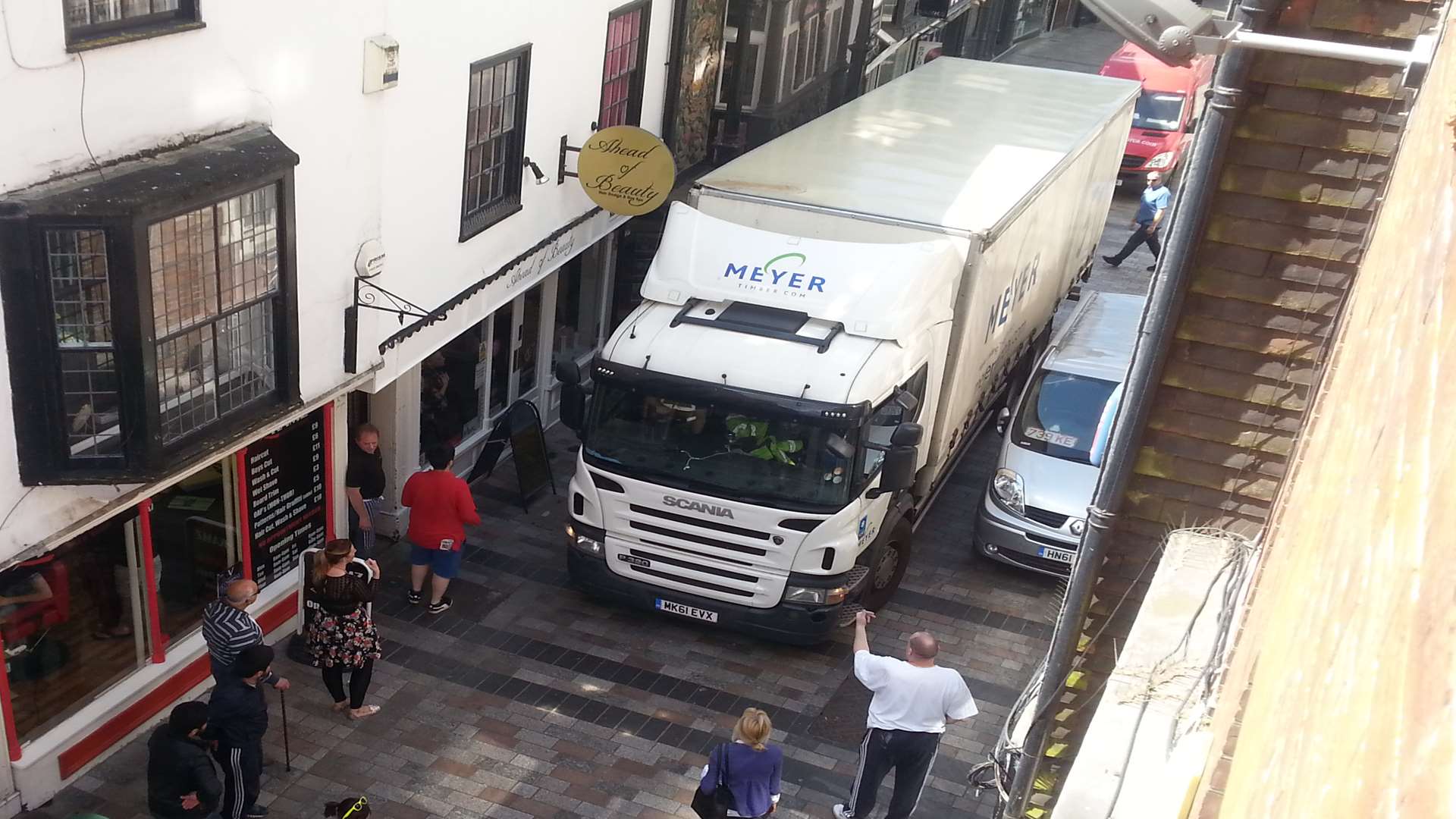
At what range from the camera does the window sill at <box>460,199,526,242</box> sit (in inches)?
452

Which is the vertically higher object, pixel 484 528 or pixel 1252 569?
pixel 1252 569

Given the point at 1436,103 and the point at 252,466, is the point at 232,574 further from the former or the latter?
the point at 1436,103

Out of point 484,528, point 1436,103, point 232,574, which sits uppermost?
point 1436,103

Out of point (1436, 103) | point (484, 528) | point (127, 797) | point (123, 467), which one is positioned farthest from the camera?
point (484, 528)

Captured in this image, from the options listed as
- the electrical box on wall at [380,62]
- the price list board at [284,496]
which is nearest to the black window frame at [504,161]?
the electrical box on wall at [380,62]

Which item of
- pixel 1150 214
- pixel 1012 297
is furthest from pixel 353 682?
pixel 1150 214

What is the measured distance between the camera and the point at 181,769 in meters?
7.89

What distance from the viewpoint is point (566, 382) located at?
11.2 meters

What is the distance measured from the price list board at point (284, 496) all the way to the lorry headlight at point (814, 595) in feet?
12.4

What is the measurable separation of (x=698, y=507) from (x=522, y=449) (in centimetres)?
336

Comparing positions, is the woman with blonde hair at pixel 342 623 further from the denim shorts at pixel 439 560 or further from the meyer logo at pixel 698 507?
the meyer logo at pixel 698 507

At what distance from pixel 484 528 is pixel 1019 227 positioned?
19.2 ft

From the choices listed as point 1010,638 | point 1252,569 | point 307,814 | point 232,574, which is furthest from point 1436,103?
point 1010,638

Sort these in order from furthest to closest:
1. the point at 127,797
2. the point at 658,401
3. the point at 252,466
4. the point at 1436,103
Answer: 1. the point at 658,401
2. the point at 252,466
3. the point at 127,797
4. the point at 1436,103
